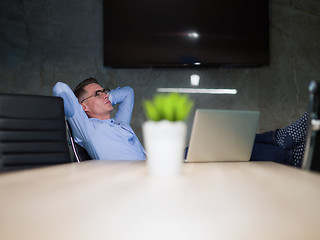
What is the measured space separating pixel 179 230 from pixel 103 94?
2.05 meters

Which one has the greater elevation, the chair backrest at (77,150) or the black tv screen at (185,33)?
the black tv screen at (185,33)

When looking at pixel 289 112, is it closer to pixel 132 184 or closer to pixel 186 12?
pixel 186 12

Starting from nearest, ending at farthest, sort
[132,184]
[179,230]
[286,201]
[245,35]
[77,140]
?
1. [179,230]
2. [286,201]
3. [132,184]
4. [77,140]
5. [245,35]

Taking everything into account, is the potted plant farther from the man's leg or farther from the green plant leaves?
the man's leg

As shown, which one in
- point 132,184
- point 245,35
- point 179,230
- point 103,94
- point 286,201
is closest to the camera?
point 179,230

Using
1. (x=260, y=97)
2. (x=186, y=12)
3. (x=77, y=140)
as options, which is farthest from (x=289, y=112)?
(x=77, y=140)

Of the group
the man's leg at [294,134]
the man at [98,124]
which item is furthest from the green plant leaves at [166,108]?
the man's leg at [294,134]

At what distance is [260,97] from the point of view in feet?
12.2

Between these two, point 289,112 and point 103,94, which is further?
point 289,112

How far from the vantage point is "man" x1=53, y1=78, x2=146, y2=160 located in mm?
1772

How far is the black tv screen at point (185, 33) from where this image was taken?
3.59m

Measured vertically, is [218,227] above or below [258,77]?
below

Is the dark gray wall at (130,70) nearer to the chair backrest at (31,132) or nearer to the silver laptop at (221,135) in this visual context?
the chair backrest at (31,132)

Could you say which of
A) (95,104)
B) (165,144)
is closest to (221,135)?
(165,144)
